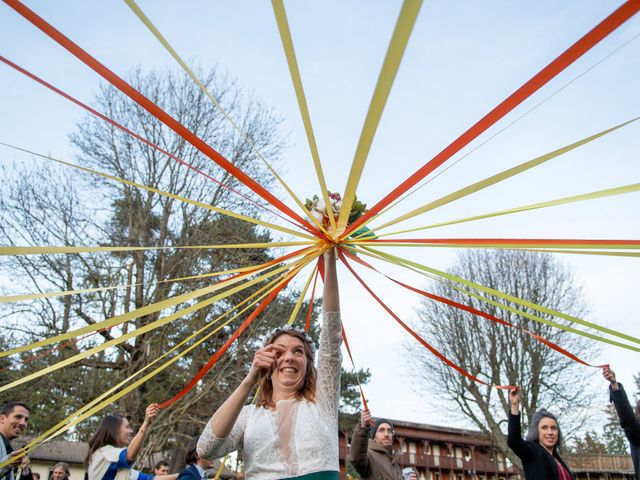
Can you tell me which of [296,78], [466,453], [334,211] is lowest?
[296,78]

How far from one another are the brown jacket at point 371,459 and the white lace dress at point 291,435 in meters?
1.81

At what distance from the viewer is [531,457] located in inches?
137

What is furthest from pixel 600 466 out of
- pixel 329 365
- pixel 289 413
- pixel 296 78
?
pixel 296 78

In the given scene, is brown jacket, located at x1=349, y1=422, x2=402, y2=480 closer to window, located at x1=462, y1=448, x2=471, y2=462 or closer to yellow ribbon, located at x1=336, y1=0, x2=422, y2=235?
yellow ribbon, located at x1=336, y1=0, x2=422, y2=235

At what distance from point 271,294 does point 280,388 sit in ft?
2.69

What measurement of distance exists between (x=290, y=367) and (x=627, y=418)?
278cm

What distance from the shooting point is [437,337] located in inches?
608

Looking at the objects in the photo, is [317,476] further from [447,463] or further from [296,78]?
[447,463]

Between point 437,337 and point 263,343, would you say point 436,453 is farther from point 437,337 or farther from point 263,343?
point 263,343

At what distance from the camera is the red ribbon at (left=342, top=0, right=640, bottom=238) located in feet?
3.97

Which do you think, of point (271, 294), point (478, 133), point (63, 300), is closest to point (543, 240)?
point (478, 133)

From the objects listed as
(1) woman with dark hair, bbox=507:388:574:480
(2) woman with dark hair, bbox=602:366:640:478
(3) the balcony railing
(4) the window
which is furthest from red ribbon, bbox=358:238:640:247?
(4) the window

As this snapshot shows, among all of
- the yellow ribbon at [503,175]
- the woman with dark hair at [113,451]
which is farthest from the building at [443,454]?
the yellow ribbon at [503,175]

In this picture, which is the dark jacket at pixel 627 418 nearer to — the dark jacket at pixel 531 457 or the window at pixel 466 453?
the dark jacket at pixel 531 457
